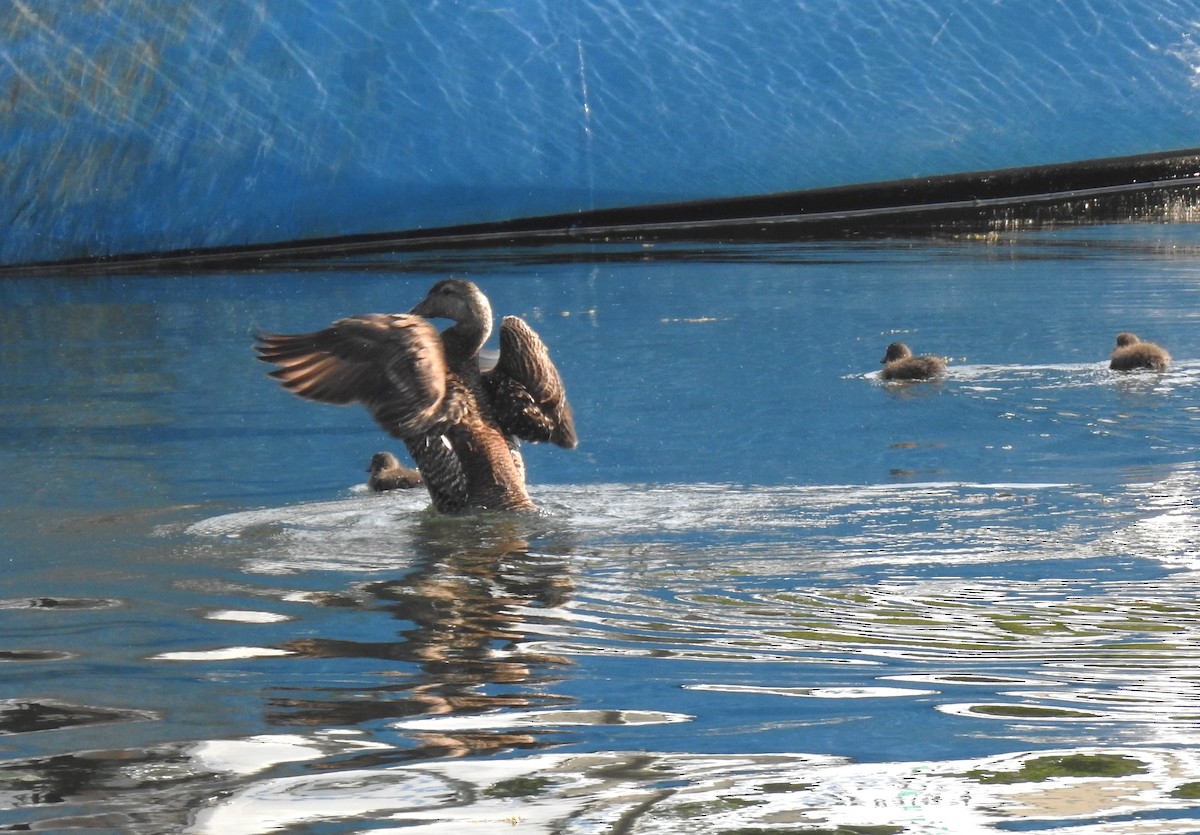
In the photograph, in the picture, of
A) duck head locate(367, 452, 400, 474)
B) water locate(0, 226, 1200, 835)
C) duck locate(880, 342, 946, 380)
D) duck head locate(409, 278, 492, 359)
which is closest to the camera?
water locate(0, 226, 1200, 835)

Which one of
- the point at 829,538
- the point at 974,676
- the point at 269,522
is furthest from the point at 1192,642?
the point at 269,522

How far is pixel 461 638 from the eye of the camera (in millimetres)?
5785

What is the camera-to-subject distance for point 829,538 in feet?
24.1

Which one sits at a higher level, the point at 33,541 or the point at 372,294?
the point at 372,294

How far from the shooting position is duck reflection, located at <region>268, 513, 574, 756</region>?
486 cm

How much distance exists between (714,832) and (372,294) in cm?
1466

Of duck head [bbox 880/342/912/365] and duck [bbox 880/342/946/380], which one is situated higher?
duck head [bbox 880/342/912/365]

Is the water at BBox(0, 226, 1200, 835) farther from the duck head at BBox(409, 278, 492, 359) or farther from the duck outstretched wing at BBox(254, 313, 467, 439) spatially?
the duck head at BBox(409, 278, 492, 359)

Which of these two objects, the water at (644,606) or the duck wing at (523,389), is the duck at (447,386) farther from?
the water at (644,606)

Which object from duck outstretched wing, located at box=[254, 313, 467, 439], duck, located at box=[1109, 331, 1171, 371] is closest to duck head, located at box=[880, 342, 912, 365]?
duck, located at box=[1109, 331, 1171, 371]

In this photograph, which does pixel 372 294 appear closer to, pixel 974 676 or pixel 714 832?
pixel 974 676

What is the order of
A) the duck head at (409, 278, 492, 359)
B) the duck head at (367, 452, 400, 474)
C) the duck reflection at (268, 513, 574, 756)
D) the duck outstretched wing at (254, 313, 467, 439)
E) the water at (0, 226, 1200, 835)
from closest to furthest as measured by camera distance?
the water at (0, 226, 1200, 835) → the duck reflection at (268, 513, 574, 756) → the duck outstretched wing at (254, 313, 467, 439) → the duck head at (409, 278, 492, 359) → the duck head at (367, 452, 400, 474)

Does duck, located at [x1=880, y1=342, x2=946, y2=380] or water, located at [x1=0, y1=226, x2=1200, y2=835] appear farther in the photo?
duck, located at [x1=880, y1=342, x2=946, y2=380]

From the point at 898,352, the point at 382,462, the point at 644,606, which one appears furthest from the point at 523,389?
the point at 898,352
